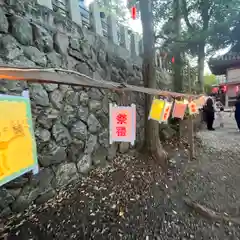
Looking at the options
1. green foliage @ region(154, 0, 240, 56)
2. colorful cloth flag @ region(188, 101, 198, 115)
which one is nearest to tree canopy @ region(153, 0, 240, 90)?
green foliage @ region(154, 0, 240, 56)

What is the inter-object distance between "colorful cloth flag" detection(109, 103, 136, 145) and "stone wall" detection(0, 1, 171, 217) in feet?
2.36

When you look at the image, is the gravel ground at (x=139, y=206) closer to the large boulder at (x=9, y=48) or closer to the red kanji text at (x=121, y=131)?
the red kanji text at (x=121, y=131)

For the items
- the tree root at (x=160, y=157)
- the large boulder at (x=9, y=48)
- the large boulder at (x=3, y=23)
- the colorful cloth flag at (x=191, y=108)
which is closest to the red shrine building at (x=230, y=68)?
the colorful cloth flag at (x=191, y=108)

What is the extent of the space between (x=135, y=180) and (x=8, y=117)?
9.15ft

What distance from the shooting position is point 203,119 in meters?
9.64

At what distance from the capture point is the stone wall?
2.49 m

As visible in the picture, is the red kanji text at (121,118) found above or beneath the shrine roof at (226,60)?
beneath

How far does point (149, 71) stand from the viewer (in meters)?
4.31

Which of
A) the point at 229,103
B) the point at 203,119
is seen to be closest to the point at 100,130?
the point at 203,119

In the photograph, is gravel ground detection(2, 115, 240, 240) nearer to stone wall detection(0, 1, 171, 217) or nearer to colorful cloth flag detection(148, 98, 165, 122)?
stone wall detection(0, 1, 171, 217)

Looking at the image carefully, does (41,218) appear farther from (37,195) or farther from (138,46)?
(138,46)

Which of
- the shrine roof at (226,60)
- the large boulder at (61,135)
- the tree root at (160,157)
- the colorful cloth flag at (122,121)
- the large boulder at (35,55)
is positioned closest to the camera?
the colorful cloth flag at (122,121)

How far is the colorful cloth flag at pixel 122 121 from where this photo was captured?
2.47m

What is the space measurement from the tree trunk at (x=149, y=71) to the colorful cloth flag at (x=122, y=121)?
74.6 inches
